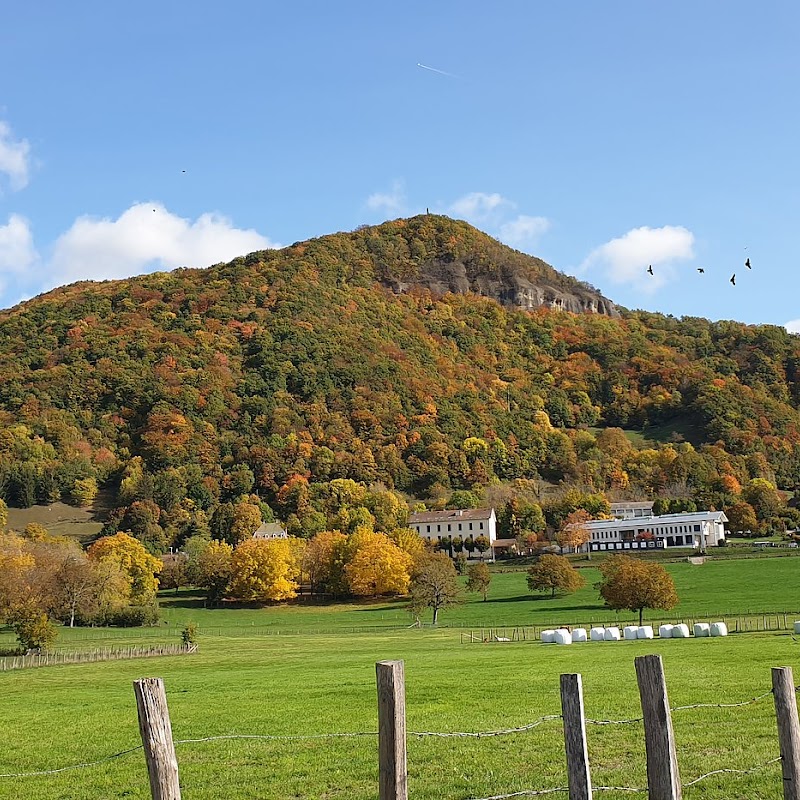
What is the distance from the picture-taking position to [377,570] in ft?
337

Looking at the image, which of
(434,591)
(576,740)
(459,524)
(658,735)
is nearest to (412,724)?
(658,735)

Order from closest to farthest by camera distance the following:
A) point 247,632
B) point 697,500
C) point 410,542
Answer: point 247,632
point 410,542
point 697,500

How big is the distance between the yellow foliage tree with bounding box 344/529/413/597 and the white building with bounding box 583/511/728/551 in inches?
1701

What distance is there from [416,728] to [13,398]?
623 ft

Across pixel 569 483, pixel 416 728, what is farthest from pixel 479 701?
pixel 569 483

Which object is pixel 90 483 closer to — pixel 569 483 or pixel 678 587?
pixel 569 483

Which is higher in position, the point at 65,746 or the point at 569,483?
the point at 569,483

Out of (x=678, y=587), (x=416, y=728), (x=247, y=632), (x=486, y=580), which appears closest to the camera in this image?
(x=416, y=728)

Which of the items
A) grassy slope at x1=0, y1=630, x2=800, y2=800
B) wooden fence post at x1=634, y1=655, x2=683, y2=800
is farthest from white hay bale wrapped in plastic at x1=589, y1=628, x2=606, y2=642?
wooden fence post at x1=634, y1=655, x2=683, y2=800

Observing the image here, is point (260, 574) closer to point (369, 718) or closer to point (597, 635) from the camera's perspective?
point (597, 635)

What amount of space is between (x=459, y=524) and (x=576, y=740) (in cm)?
14211

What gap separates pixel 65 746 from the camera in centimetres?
1927

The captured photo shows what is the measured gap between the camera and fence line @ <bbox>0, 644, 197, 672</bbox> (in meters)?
50.5

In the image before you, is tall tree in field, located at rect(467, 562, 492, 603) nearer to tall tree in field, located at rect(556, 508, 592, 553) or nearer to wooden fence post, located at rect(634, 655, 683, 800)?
tall tree in field, located at rect(556, 508, 592, 553)
